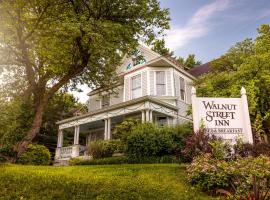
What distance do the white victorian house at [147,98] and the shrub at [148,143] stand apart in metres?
3.75

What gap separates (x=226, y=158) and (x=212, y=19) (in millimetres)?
6089

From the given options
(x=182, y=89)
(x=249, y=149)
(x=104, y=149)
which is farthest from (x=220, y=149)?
(x=182, y=89)

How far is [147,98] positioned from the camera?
60.2 feet

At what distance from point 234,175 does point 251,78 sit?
1041 centimetres

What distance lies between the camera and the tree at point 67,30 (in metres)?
13.2

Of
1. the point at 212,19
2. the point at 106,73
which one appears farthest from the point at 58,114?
the point at 212,19

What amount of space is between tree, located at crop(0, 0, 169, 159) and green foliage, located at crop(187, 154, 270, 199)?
7471 mm

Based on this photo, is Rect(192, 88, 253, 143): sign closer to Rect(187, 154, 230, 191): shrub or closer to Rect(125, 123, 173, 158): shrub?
Rect(187, 154, 230, 191): shrub

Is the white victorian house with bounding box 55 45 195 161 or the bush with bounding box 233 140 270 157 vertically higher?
the white victorian house with bounding box 55 45 195 161

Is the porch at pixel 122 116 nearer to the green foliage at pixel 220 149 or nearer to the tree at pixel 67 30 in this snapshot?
the tree at pixel 67 30

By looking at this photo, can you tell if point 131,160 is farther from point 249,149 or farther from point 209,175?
point 209,175

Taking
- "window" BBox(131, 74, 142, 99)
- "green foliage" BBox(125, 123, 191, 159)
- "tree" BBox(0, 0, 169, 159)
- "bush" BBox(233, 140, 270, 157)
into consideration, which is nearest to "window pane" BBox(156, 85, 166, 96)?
"window" BBox(131, 74, 142, 99)

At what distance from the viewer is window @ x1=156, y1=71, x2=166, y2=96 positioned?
21703 mm

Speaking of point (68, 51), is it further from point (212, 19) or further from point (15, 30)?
point (212, 19)
